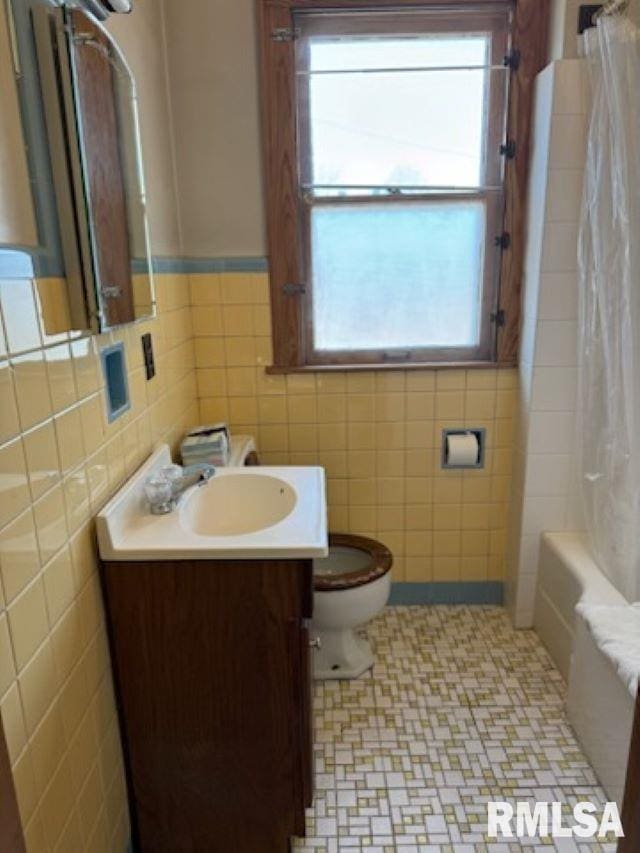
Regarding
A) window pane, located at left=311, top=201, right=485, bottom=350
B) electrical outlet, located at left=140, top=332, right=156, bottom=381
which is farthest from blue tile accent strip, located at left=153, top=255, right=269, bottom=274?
electrical outlet, located at left=140, top=332, right=156, bottom=381

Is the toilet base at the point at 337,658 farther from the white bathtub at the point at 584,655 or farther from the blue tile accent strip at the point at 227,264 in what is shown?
the blue tile accent strip at the point at 227,264

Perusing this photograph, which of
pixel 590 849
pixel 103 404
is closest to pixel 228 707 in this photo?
pixel 103 404

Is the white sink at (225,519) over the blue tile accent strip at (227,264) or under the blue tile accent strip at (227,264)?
under

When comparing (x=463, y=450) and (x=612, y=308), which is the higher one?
(x=612, y=308)

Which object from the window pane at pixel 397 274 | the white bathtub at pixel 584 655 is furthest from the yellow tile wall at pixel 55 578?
the white bathtub at pixel 584 655

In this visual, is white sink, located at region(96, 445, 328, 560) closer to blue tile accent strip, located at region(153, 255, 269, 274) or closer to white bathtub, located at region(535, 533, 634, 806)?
blue tile accent strip, located at region(153, 255, 269, 274)

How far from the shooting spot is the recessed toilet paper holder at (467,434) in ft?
7.39

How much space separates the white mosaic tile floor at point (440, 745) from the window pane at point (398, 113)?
176 cm

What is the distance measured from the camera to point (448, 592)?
245 centimetres

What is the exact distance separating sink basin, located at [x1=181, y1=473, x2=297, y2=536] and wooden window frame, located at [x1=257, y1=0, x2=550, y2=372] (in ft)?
2.09

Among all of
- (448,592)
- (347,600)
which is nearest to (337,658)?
(347,600)

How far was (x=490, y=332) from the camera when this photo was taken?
220 centimetres

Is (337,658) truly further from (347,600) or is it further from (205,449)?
(205,449)

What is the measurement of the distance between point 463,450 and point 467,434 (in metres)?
0.08
